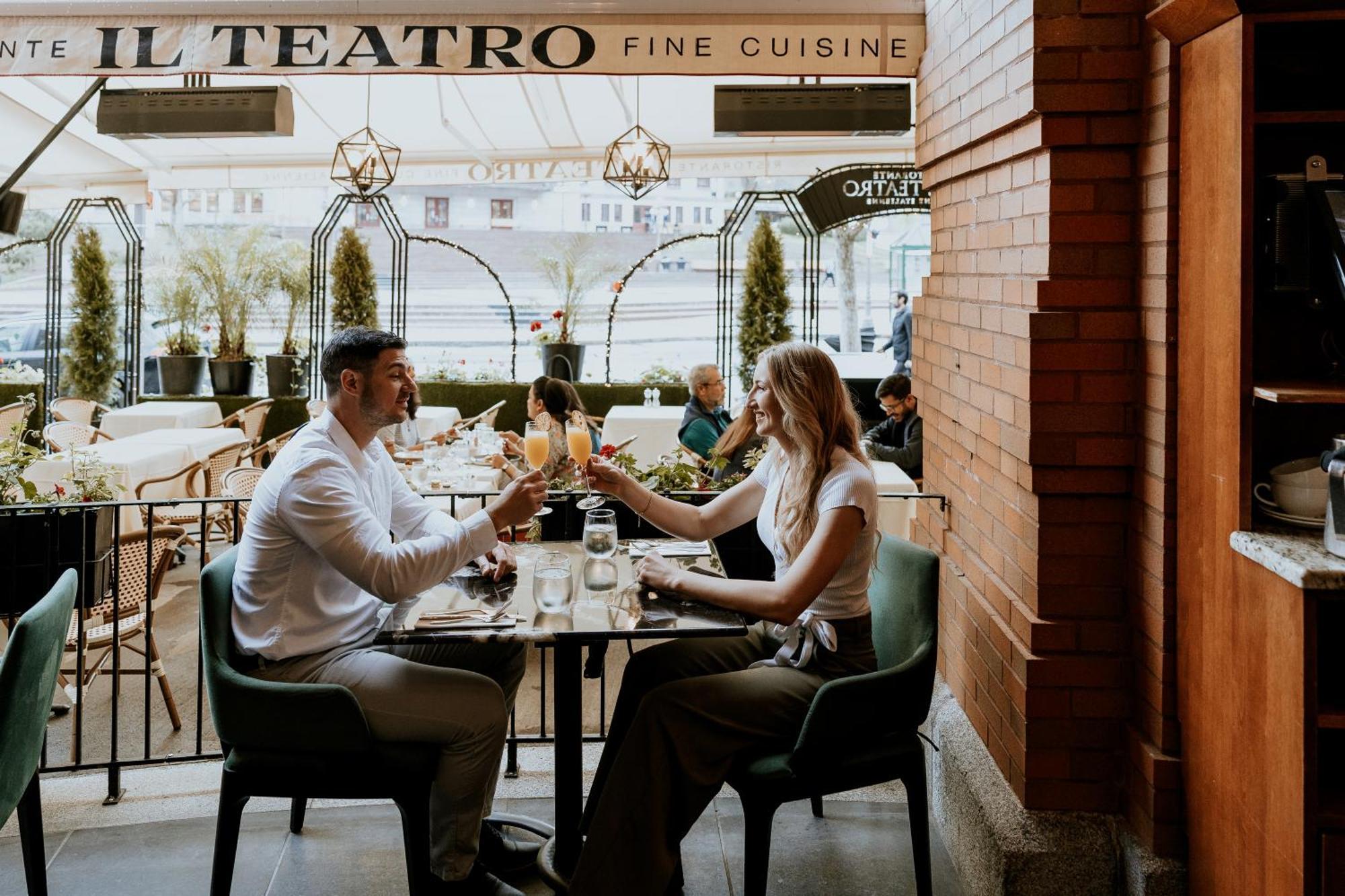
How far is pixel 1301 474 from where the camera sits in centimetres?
233

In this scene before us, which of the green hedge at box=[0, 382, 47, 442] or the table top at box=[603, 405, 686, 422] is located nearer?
the table top at box=[603, 405, 686, 422]

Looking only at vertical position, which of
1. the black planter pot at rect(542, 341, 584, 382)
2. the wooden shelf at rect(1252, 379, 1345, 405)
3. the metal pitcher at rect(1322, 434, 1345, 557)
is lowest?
the metal pitcher at rect(1322, 434, 1345, 557)

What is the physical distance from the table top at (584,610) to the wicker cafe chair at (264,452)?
4.65 meters

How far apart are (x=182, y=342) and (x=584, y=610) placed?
10.7 m

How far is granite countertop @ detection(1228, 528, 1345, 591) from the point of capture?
1.97 meters

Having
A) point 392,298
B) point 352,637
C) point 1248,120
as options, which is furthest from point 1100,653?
point 392,298

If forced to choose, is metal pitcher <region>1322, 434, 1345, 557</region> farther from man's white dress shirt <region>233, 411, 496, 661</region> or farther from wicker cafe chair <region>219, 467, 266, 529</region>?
wicker cafe chair <region>219, 467, 266, 529</region>

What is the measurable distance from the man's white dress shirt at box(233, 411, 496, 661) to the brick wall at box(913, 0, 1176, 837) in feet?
4.43

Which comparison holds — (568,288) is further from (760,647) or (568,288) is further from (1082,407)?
(1082,407)

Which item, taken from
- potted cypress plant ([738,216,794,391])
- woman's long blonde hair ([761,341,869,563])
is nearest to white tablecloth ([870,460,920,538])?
woman's long blonde hair ([761,341,869,563])

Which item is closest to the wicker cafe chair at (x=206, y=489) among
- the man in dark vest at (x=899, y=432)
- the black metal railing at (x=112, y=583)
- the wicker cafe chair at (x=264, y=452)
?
the wicker cafe chair at (x=264, y=452)

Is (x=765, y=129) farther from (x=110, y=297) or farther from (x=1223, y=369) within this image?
(x=110, y=297)

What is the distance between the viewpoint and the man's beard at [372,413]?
288 centimetres

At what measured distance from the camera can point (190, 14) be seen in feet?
16.0
